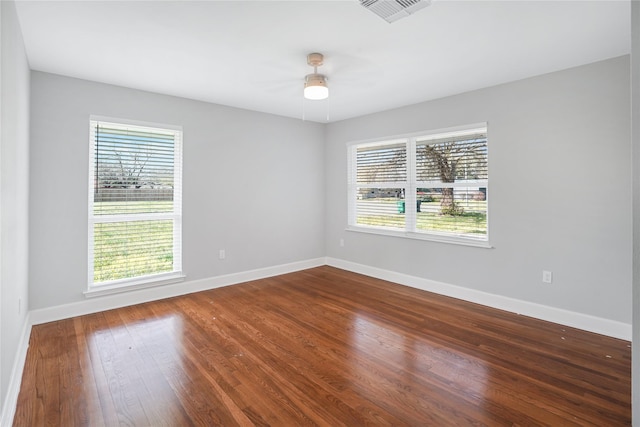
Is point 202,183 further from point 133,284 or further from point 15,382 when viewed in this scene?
point 15,382

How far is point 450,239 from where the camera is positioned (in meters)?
4.05

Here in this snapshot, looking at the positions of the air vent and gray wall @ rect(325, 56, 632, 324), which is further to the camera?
gray wall @ rect(325, 56, 632, 324)

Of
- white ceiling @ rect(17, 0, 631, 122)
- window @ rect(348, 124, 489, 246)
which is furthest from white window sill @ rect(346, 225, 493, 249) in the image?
white ceiling @ rect(17, 0, 631, 122)

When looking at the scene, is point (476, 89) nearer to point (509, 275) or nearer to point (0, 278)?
point (509, 275)

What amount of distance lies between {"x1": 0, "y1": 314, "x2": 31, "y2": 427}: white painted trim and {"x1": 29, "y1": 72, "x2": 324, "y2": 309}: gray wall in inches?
25.3

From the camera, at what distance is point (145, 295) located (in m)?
3.84

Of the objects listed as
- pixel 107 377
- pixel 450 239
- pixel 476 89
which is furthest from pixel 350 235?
pixel 107 377

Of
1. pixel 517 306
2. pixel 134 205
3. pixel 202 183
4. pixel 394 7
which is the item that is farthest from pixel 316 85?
pixel 517 306

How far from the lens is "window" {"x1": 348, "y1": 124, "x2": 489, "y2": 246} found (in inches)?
153

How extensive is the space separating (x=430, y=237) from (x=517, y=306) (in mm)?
1234

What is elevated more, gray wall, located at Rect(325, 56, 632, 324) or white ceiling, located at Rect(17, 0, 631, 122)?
white ceiling, located at Rect(17, 0, 631, 122)

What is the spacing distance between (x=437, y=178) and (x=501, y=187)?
0.81 m

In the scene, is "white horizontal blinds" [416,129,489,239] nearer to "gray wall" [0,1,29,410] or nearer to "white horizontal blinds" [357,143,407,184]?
"white horizontal blinds" [357,143,407,184]

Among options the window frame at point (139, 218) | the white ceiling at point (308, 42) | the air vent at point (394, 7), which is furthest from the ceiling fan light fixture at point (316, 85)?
the window frame at point (139, 218)
